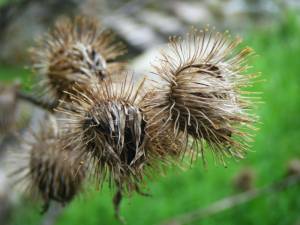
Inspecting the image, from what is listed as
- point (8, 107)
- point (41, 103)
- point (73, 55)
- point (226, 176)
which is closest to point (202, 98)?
point (73, 55)

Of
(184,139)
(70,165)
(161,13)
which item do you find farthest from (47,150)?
(161,13)

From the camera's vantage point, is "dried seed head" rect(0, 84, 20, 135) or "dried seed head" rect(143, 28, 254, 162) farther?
"dried seed head" rect(0, 84, 20, 135)

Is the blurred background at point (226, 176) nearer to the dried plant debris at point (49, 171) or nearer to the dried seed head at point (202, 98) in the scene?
the dried plant debris at point (49, 171)

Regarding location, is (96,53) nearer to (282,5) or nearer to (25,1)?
(25,1)

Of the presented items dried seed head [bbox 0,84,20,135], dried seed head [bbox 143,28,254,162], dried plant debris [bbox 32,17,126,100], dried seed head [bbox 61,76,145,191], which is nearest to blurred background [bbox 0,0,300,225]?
dried seed head [bbox 0,84,20,135]

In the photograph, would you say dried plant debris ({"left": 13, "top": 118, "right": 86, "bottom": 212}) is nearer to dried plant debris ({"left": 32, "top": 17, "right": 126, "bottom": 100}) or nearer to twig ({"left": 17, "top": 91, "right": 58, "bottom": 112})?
twig ({"left": 17, "top": 91, "right": 58, "bottom": 112})
